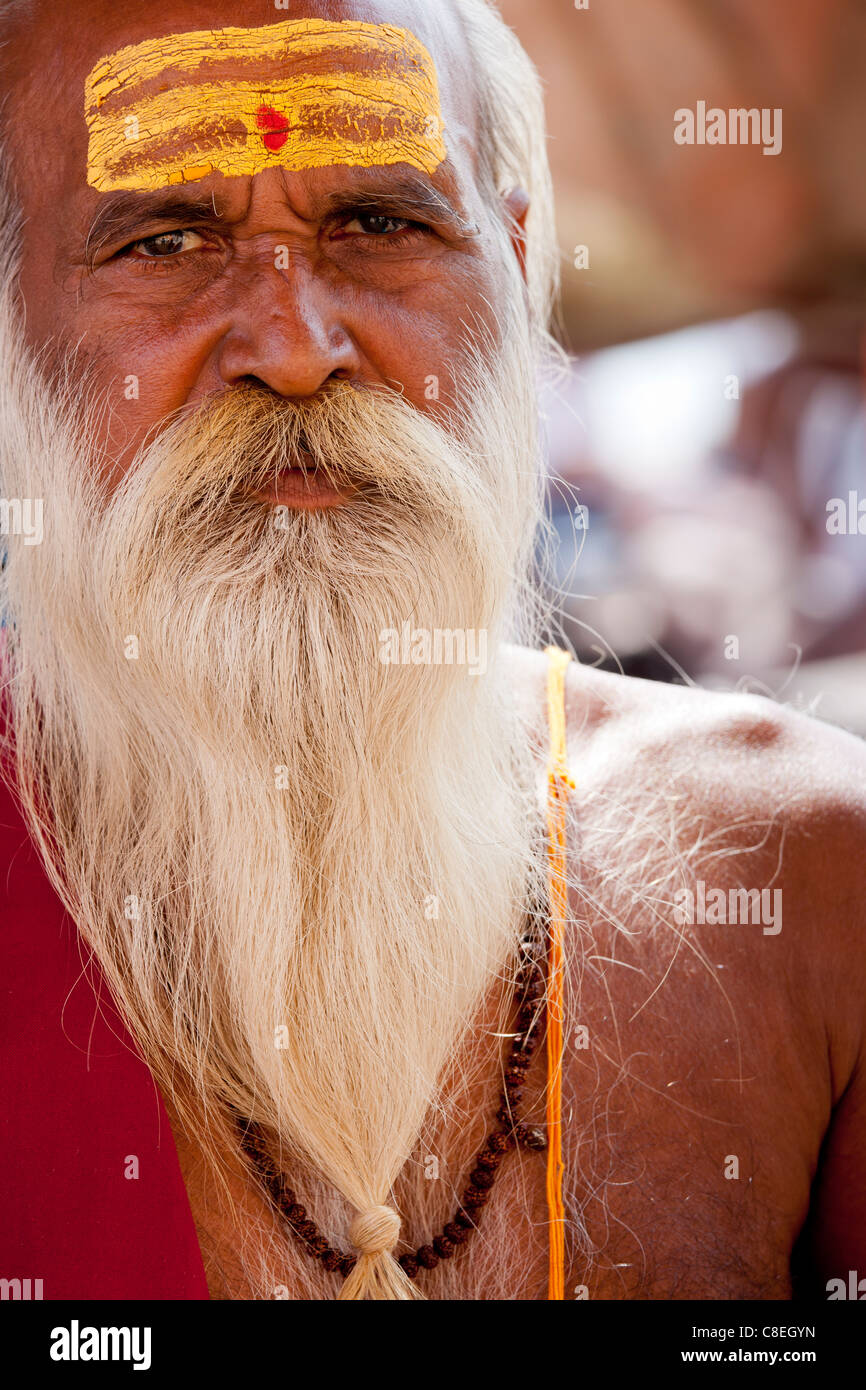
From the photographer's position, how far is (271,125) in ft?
3.80

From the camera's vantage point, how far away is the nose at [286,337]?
1116 millimetres

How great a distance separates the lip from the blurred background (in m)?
2.35

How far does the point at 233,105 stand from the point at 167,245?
0.49ft

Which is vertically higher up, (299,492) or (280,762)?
(299,492)

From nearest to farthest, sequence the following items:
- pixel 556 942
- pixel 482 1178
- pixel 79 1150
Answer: pixel 79 1150
pixel 482 1178
pixel 556 942

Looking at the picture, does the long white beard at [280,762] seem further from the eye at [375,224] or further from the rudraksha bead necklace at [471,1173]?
the eye at [375,224]

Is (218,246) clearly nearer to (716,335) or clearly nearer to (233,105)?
(233,105)

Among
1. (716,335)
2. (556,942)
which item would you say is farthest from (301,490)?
(716,335)

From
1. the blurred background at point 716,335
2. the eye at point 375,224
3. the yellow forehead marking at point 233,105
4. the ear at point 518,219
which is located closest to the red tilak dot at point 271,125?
the yellow forehead marking at point 233,105

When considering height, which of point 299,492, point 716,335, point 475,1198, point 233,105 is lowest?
point 475,1198

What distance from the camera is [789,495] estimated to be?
13.1 ft

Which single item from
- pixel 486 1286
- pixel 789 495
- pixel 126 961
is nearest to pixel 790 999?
pixel 486 1286

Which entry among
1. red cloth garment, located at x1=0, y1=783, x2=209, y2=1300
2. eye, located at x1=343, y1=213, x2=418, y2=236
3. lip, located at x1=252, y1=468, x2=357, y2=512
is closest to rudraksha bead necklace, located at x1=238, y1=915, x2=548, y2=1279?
red cloth garment, located at x1=0, y1=783, x2=209, y2=1300

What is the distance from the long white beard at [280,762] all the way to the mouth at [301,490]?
0.01m
